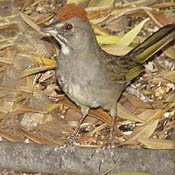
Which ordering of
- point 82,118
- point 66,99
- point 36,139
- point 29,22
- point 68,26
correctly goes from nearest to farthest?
1. point 68,26
2. point 36,139
3. point 82,118
4. point 66,99
5. point 29,22

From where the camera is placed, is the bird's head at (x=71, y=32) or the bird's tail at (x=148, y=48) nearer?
the bird's head at (x=71, y=32)

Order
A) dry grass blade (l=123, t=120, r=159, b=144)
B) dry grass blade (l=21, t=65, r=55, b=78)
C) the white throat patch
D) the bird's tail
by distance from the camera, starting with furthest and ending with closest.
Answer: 1. dry grass blade (l=21, t=65, r=55, b=78)
2. the bird's tail
3. dry grass blade (l=123, t=120, r=159, b=144)
4. the white throat patch

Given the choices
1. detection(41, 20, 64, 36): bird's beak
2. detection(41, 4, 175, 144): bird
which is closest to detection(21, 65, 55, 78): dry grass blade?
detection(41, 4, 175, 144): bird

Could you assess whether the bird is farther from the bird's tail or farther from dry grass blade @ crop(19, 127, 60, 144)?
dry grass blade @ crop(19, 127, 60, 144)

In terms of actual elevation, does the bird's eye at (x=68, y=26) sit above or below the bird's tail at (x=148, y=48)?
above

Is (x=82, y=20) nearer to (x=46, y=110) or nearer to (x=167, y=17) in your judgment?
(x=46, y=110)

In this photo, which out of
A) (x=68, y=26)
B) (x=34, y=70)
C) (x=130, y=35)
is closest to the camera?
(x=68, y=26)

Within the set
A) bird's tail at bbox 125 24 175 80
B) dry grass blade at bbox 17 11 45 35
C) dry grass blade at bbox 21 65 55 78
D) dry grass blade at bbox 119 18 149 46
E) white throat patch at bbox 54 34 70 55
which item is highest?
white throat patch at bbox 54 34 70 55

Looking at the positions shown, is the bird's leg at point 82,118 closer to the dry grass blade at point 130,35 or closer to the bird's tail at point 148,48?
the bird's tail at point 148,48

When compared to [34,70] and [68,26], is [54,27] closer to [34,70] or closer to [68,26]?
[68,26]

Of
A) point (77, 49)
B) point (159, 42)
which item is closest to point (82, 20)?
point (77, 49)

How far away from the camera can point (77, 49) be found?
5.35 meters

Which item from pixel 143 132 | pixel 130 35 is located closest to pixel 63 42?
pixel 143 132

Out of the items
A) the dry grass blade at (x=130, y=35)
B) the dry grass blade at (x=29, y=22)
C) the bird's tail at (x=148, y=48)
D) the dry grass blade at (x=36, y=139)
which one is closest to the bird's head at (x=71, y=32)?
the bird's tail at (x=148, y=48)
